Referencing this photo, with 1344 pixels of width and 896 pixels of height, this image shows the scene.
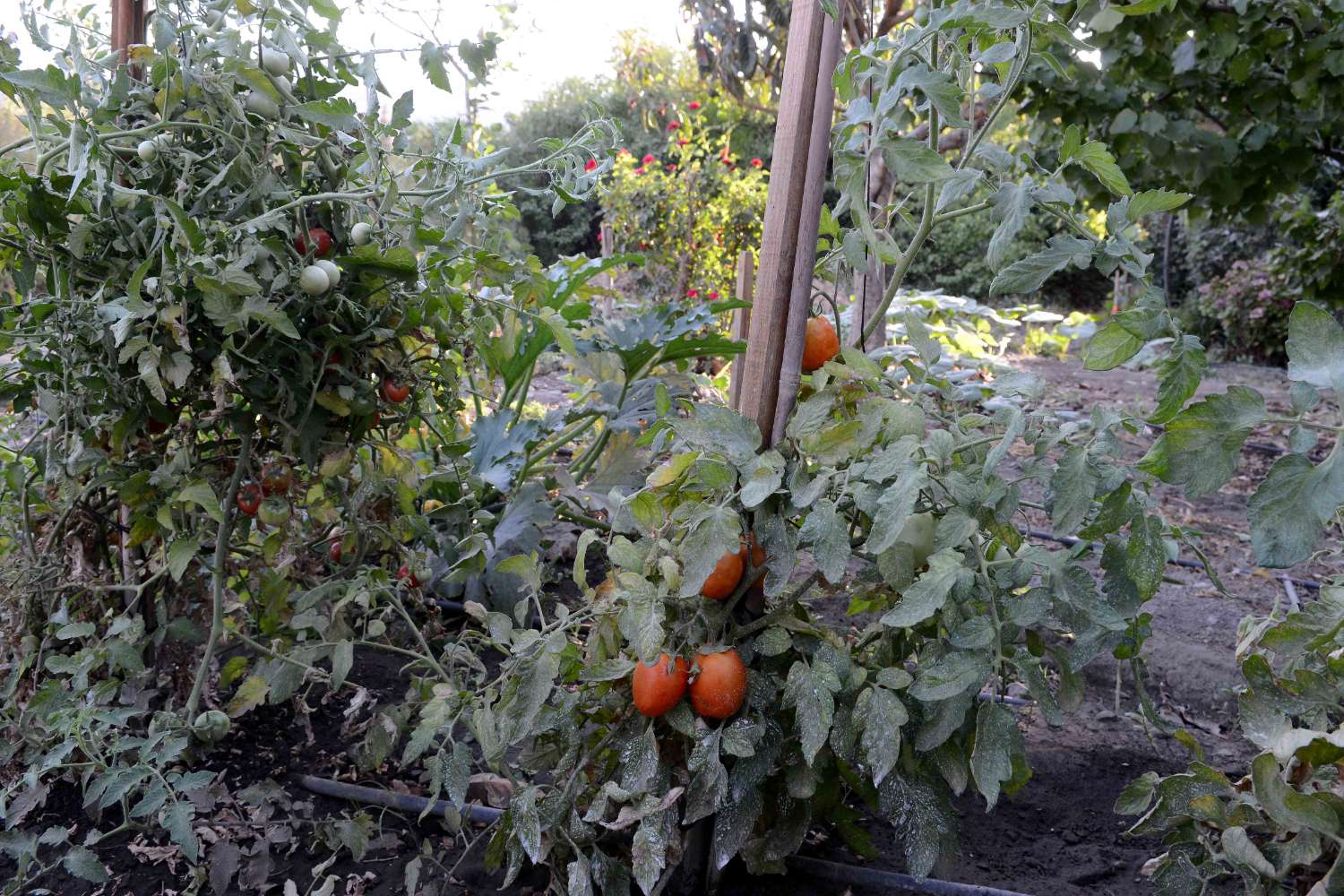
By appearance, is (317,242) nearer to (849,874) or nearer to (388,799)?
(388,799)

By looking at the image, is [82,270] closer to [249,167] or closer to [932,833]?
[249,167]

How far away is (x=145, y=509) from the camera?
138 centimetres

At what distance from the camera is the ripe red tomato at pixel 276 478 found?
1416mm

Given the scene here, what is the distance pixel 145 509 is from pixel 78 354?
254 millimetres

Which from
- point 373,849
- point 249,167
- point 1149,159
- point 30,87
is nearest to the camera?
point 30,87

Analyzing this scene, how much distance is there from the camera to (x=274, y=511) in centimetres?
137

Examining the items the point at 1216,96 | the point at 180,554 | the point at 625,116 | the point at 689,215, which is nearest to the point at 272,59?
the point at 180,554

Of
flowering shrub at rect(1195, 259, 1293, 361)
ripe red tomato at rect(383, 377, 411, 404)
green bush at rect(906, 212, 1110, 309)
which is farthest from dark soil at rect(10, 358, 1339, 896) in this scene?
green bush at rect(906, 212, 1110, 309)

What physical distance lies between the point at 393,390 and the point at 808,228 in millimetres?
722

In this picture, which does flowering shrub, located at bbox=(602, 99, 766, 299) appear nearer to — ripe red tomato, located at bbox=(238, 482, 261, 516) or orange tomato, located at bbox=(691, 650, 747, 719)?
ripe red tomato, located at bbox=(238, 482, 261, 516)

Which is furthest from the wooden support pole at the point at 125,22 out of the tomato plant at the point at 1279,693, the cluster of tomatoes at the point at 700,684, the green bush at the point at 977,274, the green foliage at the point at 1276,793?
the green bush at the point at 977,274

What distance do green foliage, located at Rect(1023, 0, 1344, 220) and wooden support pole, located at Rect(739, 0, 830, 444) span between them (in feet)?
8.39

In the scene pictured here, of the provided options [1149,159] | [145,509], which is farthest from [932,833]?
[1149,159]

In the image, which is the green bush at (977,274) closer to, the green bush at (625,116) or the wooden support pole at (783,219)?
the green bush at (625,116)
